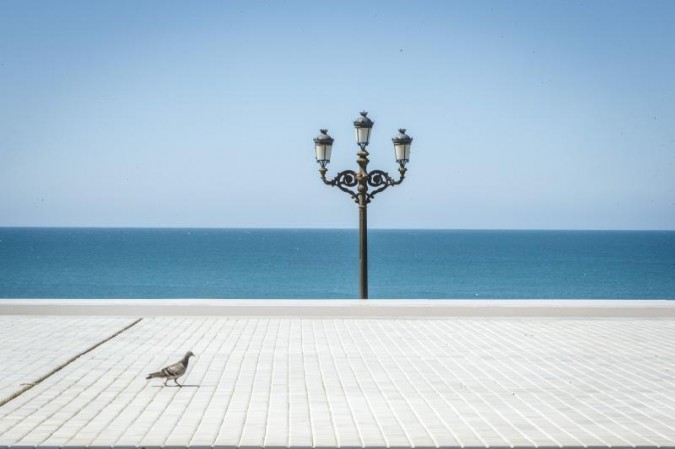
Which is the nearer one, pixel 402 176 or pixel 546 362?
pixel 546 362

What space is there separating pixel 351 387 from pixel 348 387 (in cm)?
3

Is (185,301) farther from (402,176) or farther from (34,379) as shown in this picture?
(34,379)

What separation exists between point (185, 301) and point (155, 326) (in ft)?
6.32

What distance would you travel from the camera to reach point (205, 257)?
139m

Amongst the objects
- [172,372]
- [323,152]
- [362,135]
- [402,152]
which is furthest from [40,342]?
[402,152]

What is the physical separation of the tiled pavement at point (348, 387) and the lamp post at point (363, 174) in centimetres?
265

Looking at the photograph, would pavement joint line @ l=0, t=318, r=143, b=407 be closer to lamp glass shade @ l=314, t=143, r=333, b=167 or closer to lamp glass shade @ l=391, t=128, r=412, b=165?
lamp glass shade @ l=314, t=143, r=333, b=167

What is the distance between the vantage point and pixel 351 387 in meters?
9.51

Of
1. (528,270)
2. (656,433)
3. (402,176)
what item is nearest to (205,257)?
(528,270)

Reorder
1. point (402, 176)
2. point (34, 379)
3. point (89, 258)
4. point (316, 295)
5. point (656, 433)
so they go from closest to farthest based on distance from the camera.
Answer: point (656, 433)
point (34, 379)
point (402, 176)
point (316, 295)
point (89, 258)

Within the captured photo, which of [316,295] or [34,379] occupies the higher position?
[34,379]

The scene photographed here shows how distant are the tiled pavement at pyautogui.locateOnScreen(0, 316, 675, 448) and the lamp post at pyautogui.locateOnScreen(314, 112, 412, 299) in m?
2.65

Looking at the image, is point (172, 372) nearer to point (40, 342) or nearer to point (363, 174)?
point (40, 342)

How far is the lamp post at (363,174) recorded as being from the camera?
17172 mm
